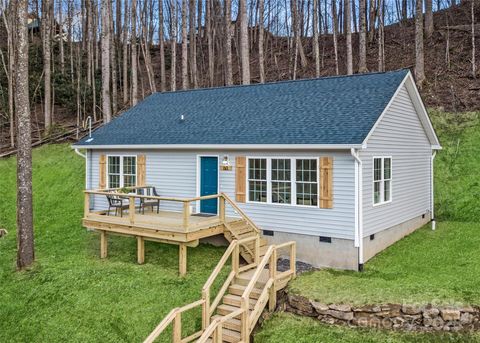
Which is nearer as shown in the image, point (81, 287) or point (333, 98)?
point (81, 287)

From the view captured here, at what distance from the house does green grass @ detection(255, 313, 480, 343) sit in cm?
284

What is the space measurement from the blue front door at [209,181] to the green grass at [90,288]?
1205 millimetres

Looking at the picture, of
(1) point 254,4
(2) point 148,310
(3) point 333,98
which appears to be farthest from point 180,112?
(1) point 254,4

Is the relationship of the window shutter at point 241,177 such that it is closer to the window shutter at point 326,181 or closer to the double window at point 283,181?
the double window at point 283,181

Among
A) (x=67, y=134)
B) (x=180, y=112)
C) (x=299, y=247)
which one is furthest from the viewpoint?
(x=67, y=134)

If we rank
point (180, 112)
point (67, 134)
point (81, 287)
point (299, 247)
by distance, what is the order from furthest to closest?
point (67, 134) < point (180, 112) < point (299, 247) < point (81, 287)

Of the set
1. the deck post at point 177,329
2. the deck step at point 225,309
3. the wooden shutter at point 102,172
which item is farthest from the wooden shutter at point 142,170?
the deck post at point 177,329

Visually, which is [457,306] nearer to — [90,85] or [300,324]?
[300,324]

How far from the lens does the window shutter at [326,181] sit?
10578 mm

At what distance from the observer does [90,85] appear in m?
29.7

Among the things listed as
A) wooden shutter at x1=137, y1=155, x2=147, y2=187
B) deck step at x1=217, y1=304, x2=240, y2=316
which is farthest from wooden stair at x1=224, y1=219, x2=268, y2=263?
wooden shutter at x1=137, y1=155, x2=147, y2=187

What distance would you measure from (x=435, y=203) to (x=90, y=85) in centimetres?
2393

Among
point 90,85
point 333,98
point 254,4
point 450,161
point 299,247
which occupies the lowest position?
point 299,247

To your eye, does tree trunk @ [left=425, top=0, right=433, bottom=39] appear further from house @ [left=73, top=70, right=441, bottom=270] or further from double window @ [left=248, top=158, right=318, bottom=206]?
double window @ [left=248, top=158, right=318, bottom=206]
